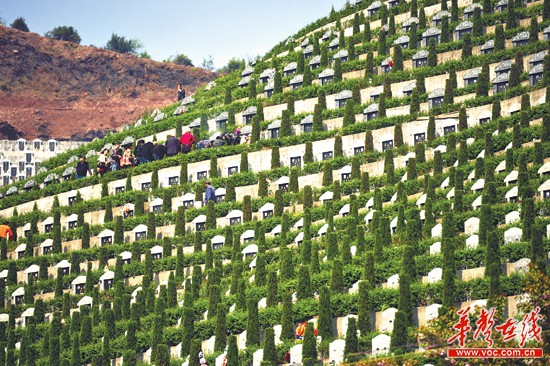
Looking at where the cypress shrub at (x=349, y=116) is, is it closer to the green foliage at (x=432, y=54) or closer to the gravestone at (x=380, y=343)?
the green foliage at (x=432, y=54)

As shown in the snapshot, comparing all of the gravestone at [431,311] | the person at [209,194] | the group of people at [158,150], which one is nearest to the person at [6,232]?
the group of people at [158,150]

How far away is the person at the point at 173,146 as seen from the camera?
285 ft

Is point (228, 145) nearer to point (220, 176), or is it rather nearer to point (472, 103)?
point (220, 176)

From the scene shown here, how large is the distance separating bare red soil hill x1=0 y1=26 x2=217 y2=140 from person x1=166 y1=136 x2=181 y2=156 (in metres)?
52.2

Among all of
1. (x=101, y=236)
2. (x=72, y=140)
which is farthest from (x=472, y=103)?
(x=72, y=140)

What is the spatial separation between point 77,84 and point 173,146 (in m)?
66.2

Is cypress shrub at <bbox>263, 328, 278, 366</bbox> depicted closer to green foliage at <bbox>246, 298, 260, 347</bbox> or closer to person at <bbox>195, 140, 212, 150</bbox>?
green foliage at <bbox>246, 298, 260, 347</bbox>

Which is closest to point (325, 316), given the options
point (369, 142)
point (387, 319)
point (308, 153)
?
point (387, 319)

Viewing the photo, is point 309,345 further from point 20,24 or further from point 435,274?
point 20,24

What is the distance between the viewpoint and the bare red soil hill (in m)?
141

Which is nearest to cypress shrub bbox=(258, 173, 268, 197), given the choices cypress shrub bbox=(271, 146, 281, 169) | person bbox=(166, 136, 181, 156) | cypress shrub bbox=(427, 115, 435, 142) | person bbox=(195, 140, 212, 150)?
cypress shrub bbox=(271, 146, 281, 169)

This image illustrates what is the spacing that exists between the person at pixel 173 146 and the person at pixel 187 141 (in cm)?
30

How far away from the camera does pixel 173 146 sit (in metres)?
87.0

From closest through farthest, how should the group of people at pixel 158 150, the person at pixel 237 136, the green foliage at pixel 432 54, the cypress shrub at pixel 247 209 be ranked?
the cypress shrub at pixel 247 209 → the person at pixel 237 136 → the group of people at pixel 158 150 → the green foliage at pixel 432 54
